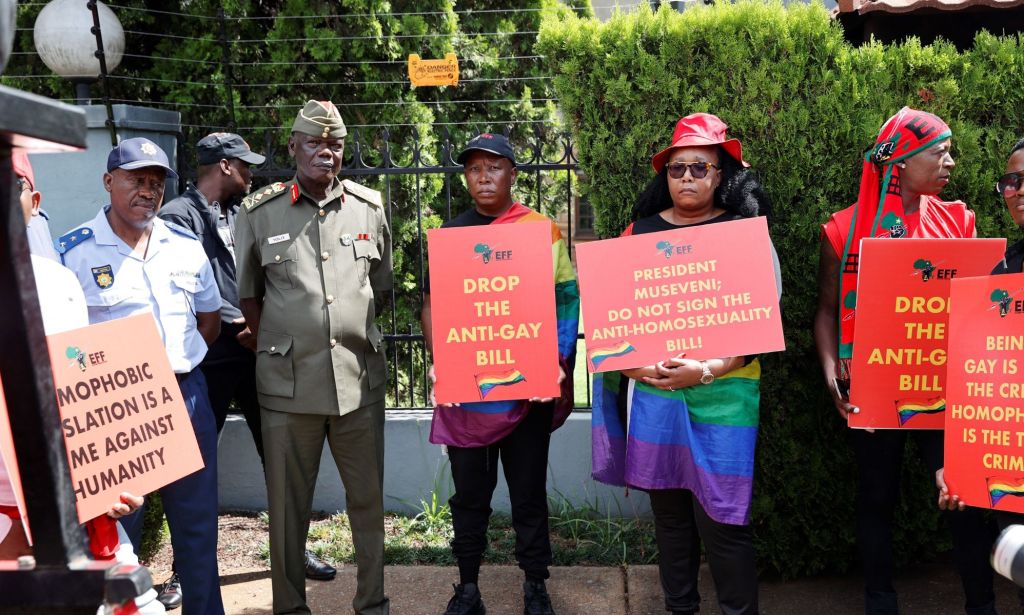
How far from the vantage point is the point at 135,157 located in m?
3.44

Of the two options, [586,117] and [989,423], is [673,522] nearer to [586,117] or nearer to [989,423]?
[989,423]

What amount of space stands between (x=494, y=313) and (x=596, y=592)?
162 centimetres

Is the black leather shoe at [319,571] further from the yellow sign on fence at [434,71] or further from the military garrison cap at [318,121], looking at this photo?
the yellow sign on fence at [434,71]

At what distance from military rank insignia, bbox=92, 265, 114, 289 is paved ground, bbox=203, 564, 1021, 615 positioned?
6.03 feet

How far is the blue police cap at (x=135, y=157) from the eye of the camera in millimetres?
3420

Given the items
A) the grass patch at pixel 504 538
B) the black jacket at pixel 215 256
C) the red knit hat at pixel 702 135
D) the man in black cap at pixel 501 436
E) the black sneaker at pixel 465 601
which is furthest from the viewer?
the grass patch at pixel 504 538

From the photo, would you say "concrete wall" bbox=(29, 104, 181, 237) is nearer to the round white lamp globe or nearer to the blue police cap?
the round white lamp globe

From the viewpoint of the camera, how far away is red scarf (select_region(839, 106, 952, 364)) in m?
3.50

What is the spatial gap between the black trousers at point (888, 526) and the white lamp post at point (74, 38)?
4.90m

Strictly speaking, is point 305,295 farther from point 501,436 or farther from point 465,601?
point 465,601

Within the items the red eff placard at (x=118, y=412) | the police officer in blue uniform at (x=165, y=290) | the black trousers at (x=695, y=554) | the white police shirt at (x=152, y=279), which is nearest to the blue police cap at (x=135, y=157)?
the police officer in blue uniform at (x=165, y=290)

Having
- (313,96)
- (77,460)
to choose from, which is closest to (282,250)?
(77,460)

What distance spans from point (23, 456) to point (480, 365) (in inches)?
108

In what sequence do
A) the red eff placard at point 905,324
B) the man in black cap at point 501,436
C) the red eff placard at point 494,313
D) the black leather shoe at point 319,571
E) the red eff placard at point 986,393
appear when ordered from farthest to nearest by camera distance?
the black leather shoe at point 319,571 < the man in black cap at point 501,436 < the red eff placard at point 494,313 < the red eff placard at point 905,324 < the red eff placard at point 986,393
